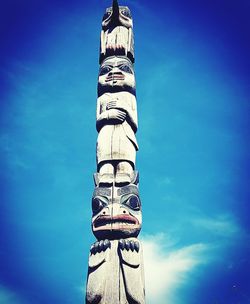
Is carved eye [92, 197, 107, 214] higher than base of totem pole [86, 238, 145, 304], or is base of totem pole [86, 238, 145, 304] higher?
carved eye [92, 197, 107, 214]

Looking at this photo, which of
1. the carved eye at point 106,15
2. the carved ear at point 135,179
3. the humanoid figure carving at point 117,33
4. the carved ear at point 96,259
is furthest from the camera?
the carved eye at point 106,15

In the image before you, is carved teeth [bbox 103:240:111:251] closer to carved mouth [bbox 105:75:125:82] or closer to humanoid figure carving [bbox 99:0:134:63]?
carved mouth [bbox 105:75:125:82]

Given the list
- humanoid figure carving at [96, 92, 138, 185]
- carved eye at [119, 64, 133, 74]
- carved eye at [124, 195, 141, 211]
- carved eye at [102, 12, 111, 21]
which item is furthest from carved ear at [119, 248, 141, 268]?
carved eye at [102, 12, 111, 21]

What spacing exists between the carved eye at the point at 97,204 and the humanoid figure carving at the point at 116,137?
16.6 inches

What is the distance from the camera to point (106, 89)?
8.34 metres

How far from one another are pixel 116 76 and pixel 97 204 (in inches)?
135

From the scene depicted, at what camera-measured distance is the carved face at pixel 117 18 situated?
32.2 ft

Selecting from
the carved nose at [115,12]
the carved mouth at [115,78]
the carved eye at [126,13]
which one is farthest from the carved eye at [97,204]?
the carved eye at [126,13]

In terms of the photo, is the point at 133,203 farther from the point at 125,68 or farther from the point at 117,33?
the point at 117,33

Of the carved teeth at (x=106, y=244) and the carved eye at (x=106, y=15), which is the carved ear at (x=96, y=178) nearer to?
the carved teeth at (x=106, y=244)

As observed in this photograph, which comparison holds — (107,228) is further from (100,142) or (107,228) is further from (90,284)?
(100,142)

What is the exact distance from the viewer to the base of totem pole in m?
5.26

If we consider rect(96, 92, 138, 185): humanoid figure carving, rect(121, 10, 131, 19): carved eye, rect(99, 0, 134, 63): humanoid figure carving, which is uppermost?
rect(121, 10, 131, 19): carved eye

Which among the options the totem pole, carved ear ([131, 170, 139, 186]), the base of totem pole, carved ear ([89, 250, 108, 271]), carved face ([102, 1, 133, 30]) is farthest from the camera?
carved face ([102, 1, 133, 30])
